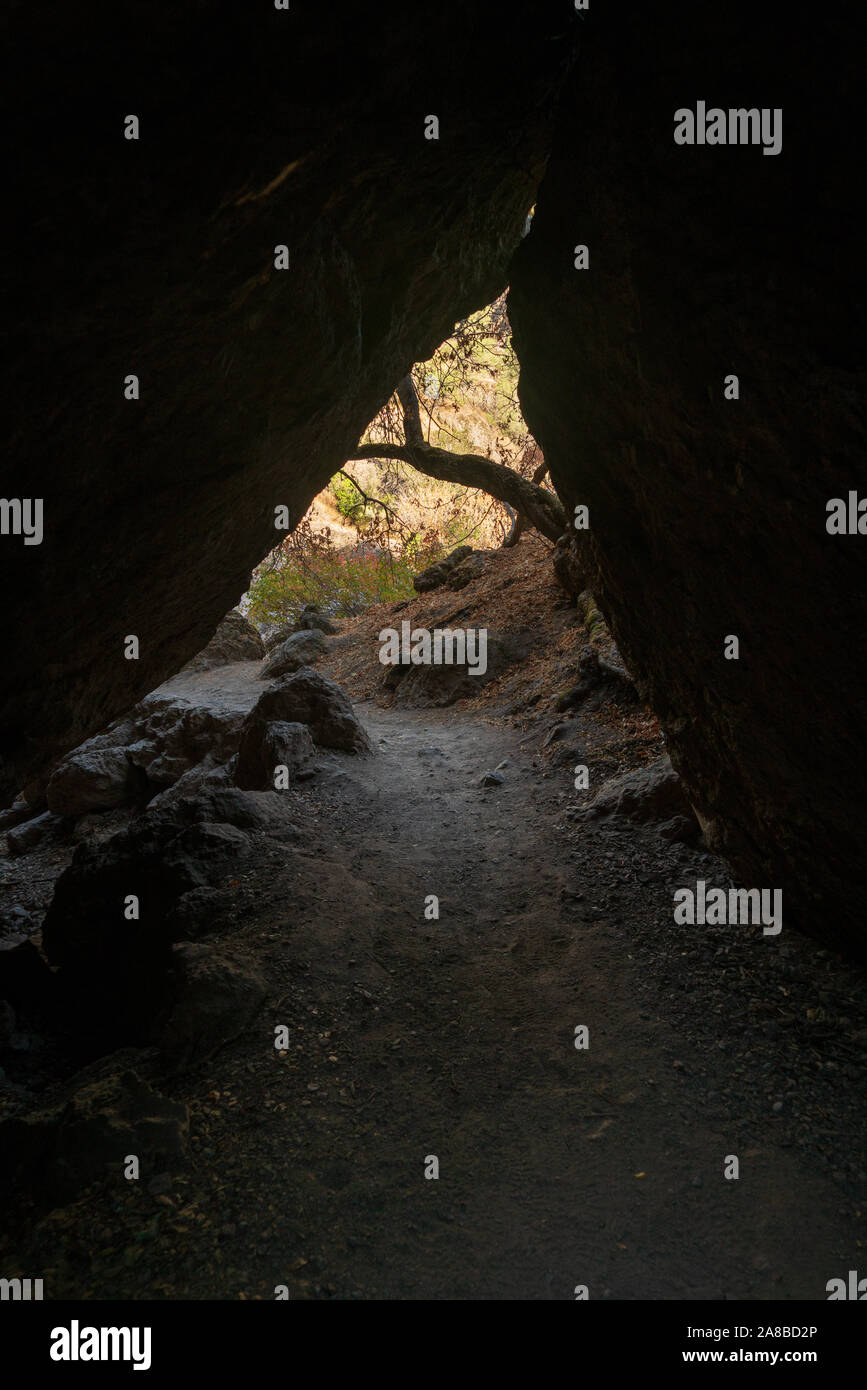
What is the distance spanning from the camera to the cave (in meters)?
2.45

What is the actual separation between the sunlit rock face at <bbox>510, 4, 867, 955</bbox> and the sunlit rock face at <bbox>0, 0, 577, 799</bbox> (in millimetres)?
661

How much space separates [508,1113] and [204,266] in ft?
12.8

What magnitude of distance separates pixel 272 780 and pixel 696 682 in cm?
466

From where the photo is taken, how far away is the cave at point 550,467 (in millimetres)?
2453

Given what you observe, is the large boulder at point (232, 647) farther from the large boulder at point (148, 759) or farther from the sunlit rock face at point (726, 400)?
the sunlit rock face at point (726, 400)

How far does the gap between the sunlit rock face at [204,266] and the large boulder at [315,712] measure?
130 inches

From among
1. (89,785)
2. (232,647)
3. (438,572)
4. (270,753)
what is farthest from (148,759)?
(438,572)

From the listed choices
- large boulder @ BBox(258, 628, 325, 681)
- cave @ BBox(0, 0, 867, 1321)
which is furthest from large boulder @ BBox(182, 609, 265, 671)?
cave @ BBox(0, 0, 867, 1321)

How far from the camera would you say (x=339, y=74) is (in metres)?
2.74

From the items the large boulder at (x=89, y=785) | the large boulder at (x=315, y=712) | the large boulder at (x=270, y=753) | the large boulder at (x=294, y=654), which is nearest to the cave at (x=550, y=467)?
the large boulder at (x=270, y=753)

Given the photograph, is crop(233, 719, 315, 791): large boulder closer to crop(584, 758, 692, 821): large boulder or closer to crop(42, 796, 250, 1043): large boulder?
crop(42, 796, 250, 1043): large boulder

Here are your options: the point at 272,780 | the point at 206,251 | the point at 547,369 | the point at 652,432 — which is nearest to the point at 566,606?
the point at 272,780

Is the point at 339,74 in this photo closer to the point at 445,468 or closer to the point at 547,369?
the point at 547,369

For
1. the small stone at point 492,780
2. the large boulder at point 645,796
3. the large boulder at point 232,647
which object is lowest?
the large boulder at point 645,796
